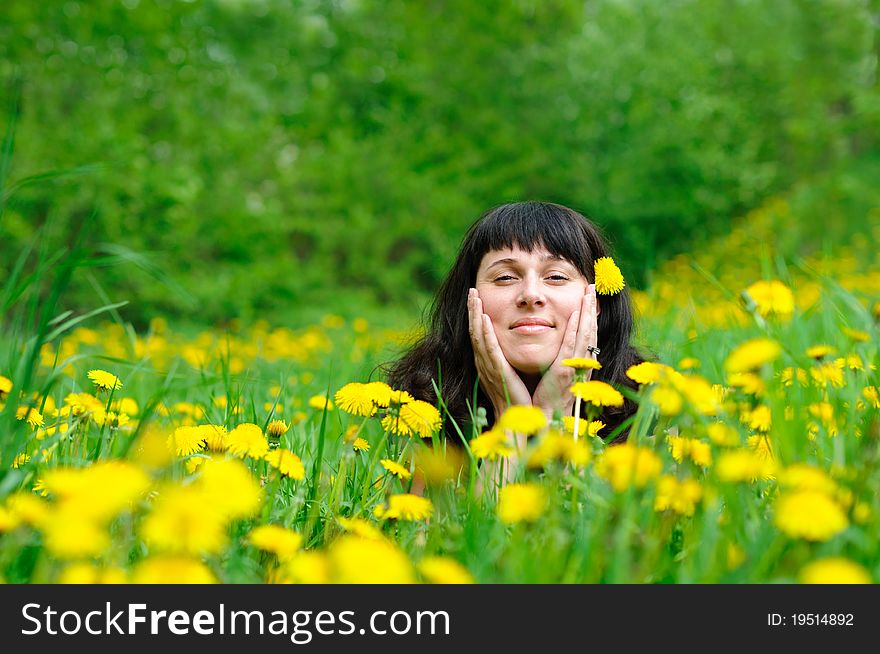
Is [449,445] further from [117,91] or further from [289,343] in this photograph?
[117,91]

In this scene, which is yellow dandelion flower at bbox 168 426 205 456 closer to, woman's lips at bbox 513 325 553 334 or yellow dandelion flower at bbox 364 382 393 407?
yellow dandelion flower at bbox 364 382 393 407

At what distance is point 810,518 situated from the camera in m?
0.89

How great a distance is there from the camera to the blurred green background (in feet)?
27.8

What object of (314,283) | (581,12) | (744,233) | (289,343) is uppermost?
(581,12)

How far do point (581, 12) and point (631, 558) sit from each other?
12770 mm

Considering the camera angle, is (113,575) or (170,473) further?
(170,473)

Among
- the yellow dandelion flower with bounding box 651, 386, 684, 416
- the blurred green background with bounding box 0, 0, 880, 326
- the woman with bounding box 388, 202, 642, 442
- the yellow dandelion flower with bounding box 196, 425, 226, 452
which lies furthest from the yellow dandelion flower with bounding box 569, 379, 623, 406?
the blurred green background with bounding box 0, 0, 880, 326

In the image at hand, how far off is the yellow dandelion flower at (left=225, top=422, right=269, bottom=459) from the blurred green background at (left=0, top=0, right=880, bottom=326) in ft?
23.0

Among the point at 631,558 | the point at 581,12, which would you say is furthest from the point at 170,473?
the point at 581,12

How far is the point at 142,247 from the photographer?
8.38m

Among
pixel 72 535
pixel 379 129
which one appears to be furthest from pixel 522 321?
pixel 379 129

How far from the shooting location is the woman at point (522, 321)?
6.86 ft

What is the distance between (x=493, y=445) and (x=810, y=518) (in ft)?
1.56

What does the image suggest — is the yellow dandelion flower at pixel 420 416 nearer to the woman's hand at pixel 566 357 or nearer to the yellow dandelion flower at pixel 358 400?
the yellow dandelion flower at pixel 358 400
